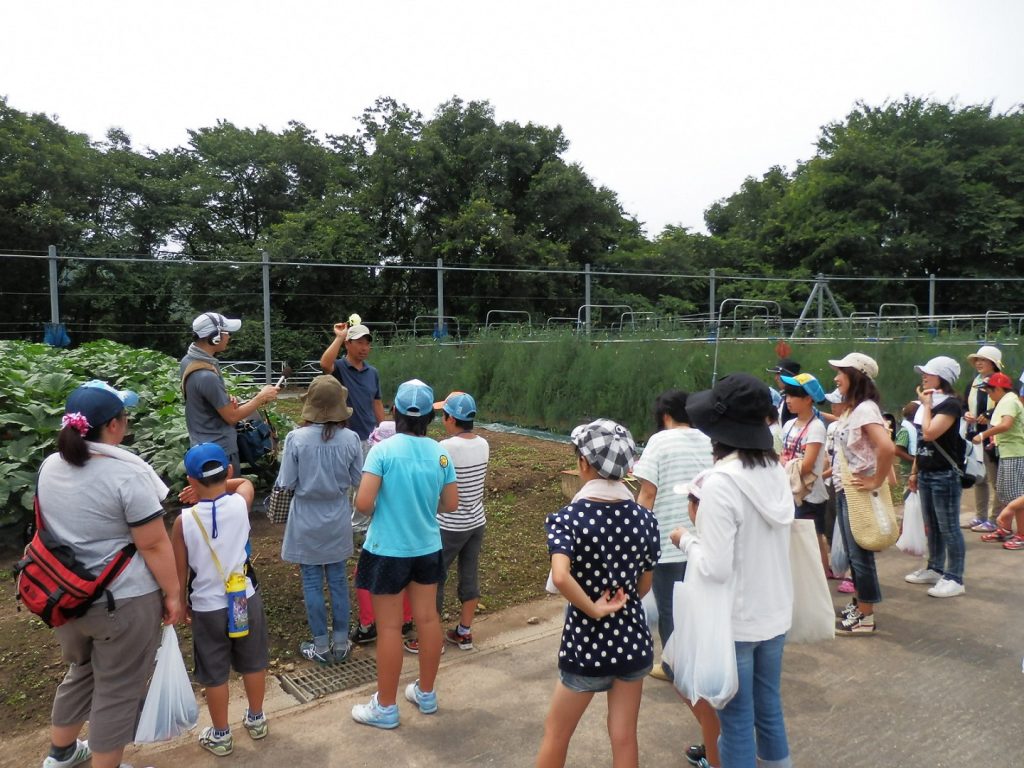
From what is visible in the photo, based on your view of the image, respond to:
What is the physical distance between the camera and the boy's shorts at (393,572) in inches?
137

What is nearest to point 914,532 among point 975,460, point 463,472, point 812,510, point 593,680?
point 812,510

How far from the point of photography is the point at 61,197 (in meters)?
21.4

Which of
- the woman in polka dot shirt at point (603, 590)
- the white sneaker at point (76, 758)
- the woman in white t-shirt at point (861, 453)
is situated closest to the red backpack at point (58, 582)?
the white sneaker at point (76, 758)

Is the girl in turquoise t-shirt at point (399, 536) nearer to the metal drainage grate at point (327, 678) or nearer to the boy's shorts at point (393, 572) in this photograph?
the boy's shorts at point (393, 572)

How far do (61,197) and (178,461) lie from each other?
62.4 ft

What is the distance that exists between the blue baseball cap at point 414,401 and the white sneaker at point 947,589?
12.7 feet

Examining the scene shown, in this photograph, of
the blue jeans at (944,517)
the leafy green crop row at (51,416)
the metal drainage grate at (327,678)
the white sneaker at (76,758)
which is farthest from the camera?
the leafy green crop row at (51,416)

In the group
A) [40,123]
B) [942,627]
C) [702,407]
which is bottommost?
[942,627]

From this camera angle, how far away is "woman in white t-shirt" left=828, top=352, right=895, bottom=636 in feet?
14.4

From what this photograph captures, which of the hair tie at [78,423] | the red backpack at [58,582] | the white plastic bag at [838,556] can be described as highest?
the hair tie at [78,423]

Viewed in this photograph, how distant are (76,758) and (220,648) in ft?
2.29

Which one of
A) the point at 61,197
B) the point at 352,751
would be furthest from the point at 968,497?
the point at 61,197

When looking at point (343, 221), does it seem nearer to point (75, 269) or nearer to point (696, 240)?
point (75, 269)

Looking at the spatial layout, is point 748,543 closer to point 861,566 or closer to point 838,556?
point 861,566
